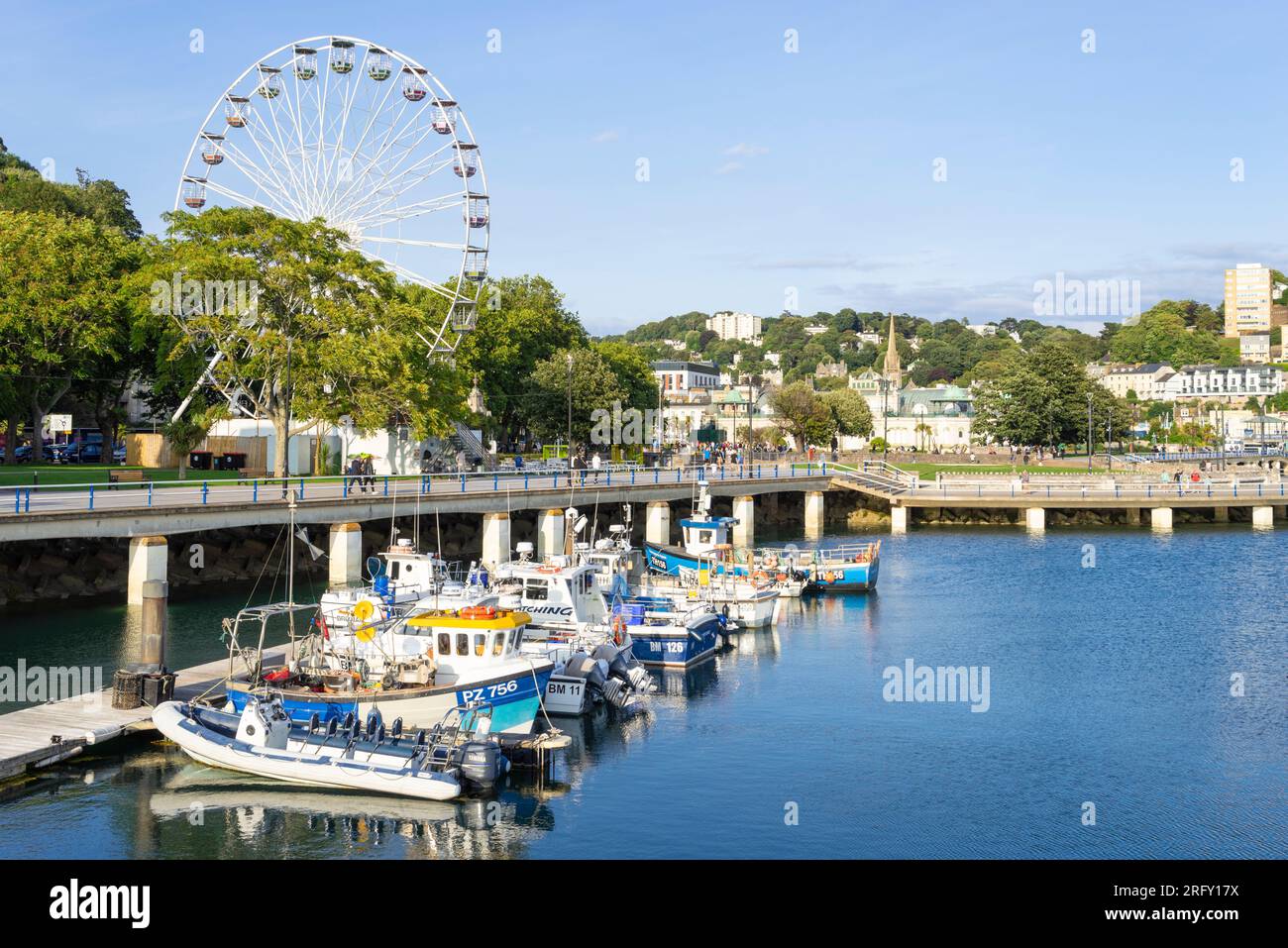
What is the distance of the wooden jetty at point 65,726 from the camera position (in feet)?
94.1

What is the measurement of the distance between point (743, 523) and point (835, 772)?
175 ft

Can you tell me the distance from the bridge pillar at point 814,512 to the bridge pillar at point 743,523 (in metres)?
7.54

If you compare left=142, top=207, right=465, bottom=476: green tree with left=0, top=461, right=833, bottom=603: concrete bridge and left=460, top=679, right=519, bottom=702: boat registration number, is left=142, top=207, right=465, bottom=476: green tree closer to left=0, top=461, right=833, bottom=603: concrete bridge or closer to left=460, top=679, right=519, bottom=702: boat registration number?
left=0, top=461, right=833, bottom=603: concrete bridge

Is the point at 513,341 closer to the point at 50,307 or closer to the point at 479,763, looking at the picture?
the point at 50,307

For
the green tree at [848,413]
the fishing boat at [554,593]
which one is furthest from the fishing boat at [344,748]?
the green tree at [848,413]

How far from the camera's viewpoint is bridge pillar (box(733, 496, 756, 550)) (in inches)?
3270

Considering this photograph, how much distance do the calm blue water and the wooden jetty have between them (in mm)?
511

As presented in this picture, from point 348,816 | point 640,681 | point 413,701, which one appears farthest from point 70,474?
point 348,816

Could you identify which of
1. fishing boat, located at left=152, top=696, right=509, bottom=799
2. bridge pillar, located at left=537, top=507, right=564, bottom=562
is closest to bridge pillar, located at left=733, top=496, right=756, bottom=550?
bridge pillar, located at left=537, top=507, right=564, bottom=562

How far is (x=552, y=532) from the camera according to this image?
226 ft

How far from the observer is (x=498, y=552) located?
64188 millimetres

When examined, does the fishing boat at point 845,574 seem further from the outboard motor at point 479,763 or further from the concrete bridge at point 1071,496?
the outboard motor at point 479,763
